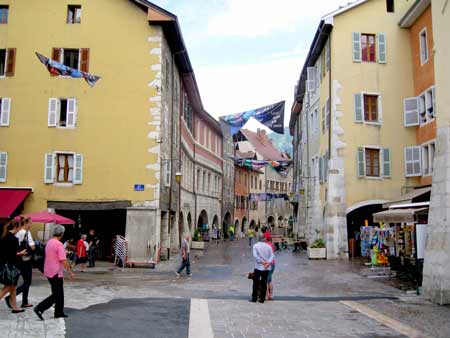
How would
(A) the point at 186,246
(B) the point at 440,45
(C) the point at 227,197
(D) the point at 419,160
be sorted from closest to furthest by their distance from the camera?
(B) the point at 440,45 < (A) the point at 186,246 < (D) the point at 419,160 < (C) the point at 227,197

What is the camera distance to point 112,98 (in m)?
21.2

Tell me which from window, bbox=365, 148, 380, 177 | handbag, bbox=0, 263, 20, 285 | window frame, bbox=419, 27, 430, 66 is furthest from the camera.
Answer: window, bbox=365, 148, 380, 177

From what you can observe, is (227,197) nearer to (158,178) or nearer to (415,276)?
(158,178)

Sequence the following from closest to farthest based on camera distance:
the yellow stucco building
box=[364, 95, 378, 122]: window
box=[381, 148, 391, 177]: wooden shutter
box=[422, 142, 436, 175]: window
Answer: the yellow stucco building → box=[422, 142, 436, 175]: window → box=[381, 148, 391, 177]: wooden shutter → box=[364, 95, 378, 122]: window

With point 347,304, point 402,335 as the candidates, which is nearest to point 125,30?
point 347,304

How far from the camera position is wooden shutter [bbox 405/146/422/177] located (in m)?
22.8

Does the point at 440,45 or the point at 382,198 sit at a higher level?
the point at 440,45

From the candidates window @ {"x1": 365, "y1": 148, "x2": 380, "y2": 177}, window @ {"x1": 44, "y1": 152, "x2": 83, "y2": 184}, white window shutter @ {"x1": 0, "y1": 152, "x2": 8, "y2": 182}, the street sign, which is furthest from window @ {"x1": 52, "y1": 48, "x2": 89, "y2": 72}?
window @ {"x1": 365, "y1": 148, "x2": 380, "y2": 177}

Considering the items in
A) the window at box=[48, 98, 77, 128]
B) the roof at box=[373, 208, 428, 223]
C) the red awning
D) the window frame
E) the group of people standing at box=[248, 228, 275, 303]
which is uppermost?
the window frame

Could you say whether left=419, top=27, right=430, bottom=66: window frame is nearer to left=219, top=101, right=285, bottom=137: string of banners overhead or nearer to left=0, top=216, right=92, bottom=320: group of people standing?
left=219, top=101, right=285, bottom=137: string of banners overhead

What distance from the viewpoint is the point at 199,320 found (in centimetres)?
860

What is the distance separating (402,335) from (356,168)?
16.8m

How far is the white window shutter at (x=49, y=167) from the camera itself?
20795 mm

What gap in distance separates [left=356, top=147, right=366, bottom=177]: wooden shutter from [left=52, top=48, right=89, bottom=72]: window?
43.7 ft
